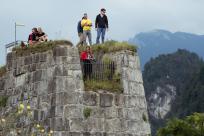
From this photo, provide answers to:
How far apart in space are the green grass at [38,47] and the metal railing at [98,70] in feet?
2.61

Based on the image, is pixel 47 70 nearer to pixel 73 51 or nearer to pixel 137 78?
pixel 73 51

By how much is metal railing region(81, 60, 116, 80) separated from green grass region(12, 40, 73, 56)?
0.79 metres

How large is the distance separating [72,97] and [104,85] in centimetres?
138

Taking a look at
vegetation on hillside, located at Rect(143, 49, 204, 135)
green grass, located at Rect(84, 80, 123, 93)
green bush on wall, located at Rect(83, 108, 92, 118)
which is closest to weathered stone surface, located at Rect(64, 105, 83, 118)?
green bush on wall, located at Rect(83, 108, 92, 118)

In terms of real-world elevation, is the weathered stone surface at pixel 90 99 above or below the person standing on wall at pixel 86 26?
below

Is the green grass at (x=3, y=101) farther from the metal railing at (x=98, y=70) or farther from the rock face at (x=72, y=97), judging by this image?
the metal railing at (x=98, y=70)

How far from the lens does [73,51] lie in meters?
19.5

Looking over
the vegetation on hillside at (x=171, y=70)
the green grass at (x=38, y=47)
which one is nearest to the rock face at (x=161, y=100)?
the vegetation on hillside at (x=171, y=70)

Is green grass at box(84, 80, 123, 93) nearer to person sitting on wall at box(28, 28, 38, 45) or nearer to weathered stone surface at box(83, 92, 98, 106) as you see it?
weathered stone surface at box(83, 92, 98, 106)

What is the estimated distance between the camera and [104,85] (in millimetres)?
20125

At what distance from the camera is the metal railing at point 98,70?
20.0 m

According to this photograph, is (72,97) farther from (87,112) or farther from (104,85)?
(104,85)

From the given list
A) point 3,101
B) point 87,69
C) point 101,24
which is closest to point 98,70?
point 87,69

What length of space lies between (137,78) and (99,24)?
2.64 metres
